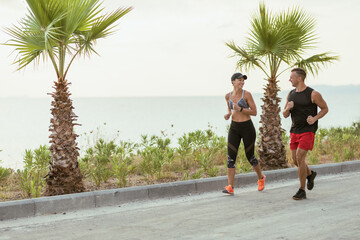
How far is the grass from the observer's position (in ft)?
29.3

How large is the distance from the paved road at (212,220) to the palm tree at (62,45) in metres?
1.05

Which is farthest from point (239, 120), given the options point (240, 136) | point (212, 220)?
point (212, 220)

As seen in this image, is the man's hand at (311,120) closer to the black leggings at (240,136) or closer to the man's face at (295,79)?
the man's face at (295,79)

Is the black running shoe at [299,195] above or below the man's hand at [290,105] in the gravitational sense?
below

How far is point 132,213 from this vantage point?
7.18m

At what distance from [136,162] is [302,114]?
4853 mm

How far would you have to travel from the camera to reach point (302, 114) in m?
7.98

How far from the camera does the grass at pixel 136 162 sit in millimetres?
8922

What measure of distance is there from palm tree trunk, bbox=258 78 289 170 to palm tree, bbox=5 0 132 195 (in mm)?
4459

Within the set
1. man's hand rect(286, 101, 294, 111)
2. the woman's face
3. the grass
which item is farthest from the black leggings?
the grass

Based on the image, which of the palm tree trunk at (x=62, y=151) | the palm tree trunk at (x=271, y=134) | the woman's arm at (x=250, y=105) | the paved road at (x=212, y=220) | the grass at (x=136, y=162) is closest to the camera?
the paved road at (x=212, y=220)

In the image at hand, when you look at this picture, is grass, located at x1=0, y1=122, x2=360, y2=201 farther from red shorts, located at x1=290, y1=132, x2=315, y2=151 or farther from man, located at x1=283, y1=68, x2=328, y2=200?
red shorts, located at x1=290, y1=132, x2=315, y2=151

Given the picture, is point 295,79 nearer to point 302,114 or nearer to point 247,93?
point 302,114

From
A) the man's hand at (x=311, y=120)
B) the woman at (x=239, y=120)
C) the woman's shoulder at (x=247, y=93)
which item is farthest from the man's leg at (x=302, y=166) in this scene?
the woman's shoulder at (x=247, y=93)
